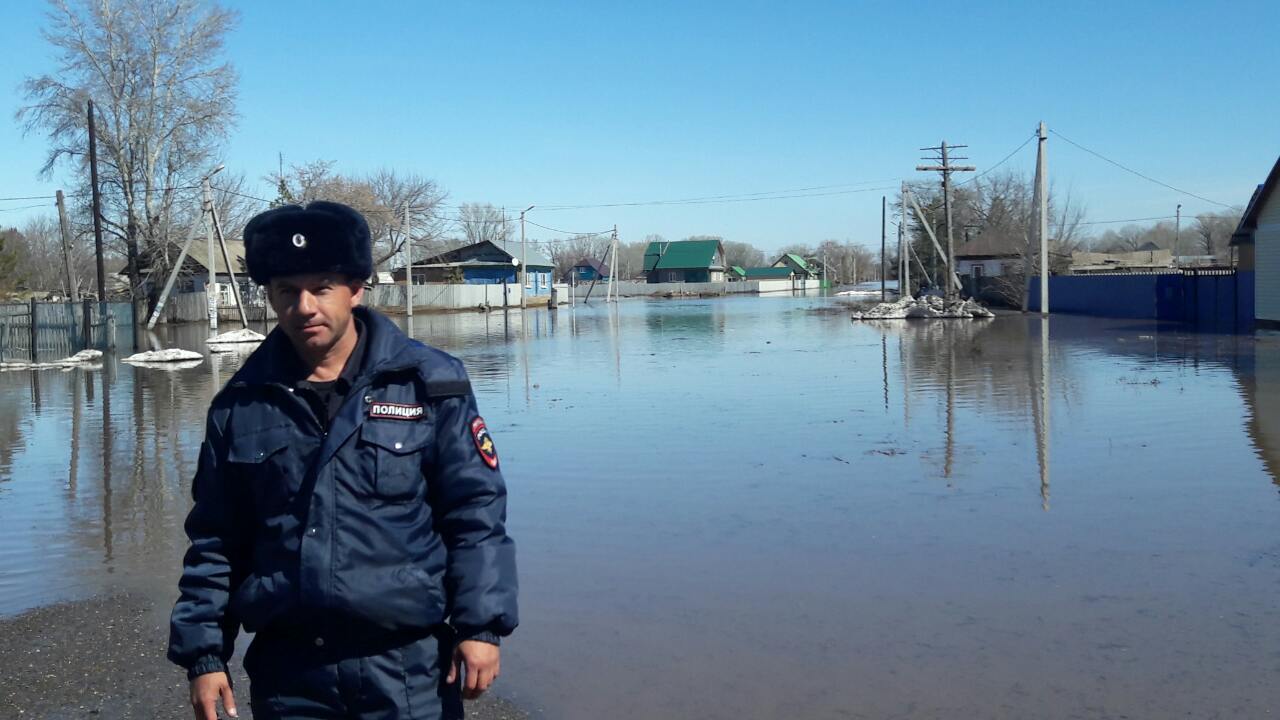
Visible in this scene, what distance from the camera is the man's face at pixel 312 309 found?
9.12 ft

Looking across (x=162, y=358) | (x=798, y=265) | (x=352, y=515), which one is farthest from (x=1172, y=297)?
(x=798, y=265)

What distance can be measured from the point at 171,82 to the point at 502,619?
4974cm

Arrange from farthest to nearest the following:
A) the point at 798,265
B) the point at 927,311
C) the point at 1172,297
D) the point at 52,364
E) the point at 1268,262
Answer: the point at 798,265 < the point at 927,311 < the point at 1172,297 < the point at 1268,262 < the point at 52,364

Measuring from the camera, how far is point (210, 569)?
2730 mm

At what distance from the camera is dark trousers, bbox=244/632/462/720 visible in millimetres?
2625

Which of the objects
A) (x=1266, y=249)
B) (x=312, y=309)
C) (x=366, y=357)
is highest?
(x=1266, y=249)

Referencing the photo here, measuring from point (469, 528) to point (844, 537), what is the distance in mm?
5081

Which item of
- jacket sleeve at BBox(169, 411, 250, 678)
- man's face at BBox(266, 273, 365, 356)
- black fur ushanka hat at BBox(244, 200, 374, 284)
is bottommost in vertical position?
jacket sleeve at BBox(169, 411, 250, 678)

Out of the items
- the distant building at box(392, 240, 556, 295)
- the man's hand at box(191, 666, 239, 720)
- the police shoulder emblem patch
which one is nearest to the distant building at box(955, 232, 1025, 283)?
the distant building at box(392, 240, 556, 295)

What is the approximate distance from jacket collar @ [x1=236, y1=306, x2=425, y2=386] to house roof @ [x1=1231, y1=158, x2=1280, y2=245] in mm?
29898

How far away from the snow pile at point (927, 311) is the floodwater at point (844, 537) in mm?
23705

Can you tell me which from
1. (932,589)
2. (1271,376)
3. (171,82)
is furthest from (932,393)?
(171,82)

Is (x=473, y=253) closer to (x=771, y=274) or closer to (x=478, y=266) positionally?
(x=478, y=266)

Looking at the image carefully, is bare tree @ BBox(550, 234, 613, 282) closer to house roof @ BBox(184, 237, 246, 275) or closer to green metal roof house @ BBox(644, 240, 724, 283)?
green metal roof house @ BBox(644, 240, 724, 283)
